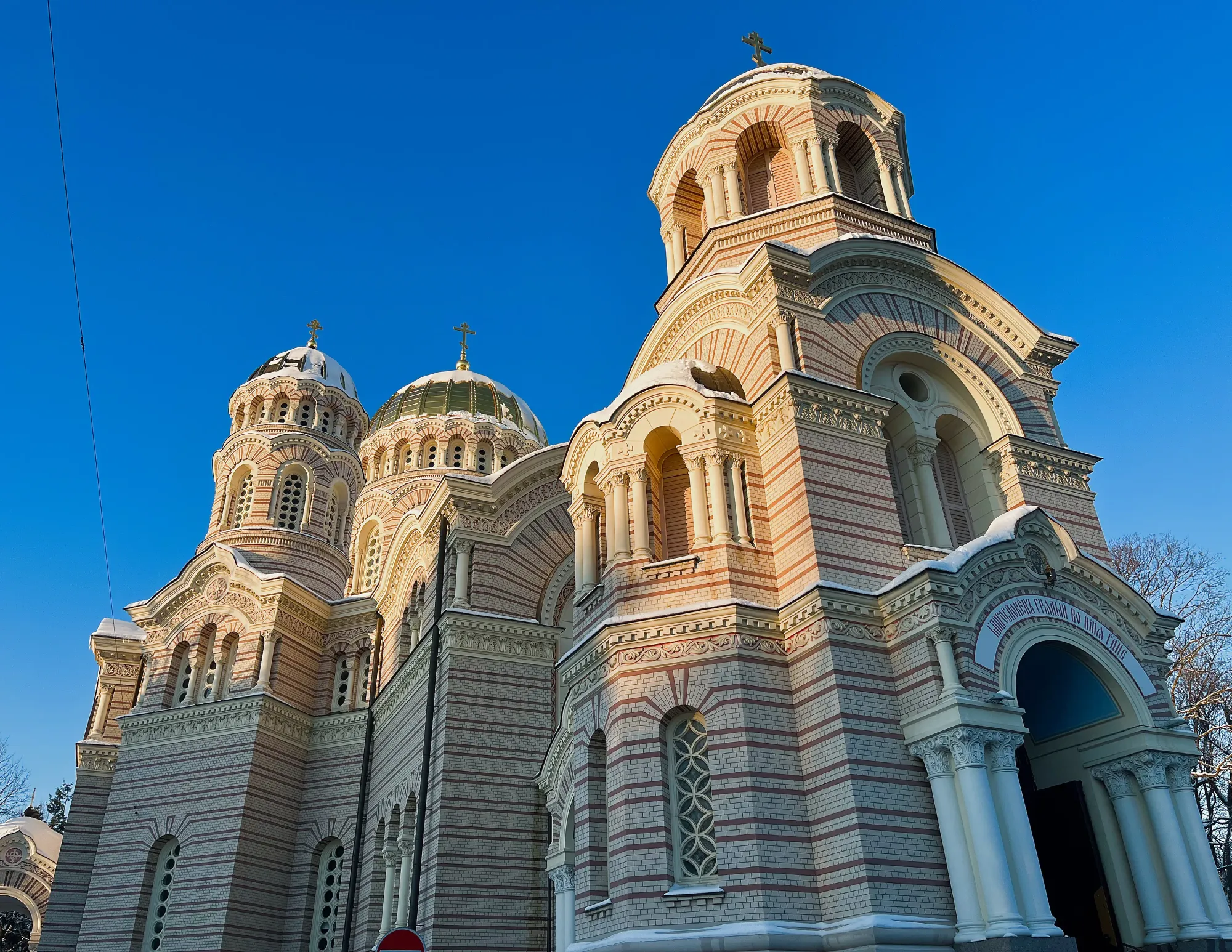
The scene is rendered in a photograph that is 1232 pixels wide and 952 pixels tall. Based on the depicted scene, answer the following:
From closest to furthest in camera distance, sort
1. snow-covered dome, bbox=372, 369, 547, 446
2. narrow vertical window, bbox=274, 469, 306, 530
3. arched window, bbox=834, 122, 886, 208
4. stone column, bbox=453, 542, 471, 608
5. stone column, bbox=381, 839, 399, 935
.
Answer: stone column, bbox=381, 839, 399, 935 → stone column, bbox=453, 542, 471, 608 → arched window, bbox=834, 122, 886, 208 → narrow vertical window, bbox=274, 469, 306, 530 → snow-covered dome, bbox=372, 369, 547, 446

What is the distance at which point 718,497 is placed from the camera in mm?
13891

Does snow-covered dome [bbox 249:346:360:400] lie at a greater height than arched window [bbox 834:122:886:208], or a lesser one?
greater

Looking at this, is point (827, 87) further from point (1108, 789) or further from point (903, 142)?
point (1108, 789)

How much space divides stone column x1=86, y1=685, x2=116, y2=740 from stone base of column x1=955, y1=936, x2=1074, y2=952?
75.3ft

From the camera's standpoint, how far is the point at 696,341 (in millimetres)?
17188

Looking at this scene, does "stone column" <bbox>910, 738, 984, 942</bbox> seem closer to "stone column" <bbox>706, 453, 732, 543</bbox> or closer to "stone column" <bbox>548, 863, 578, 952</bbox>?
"stone column" <bbox>706, 453, 732, 543</bbox>

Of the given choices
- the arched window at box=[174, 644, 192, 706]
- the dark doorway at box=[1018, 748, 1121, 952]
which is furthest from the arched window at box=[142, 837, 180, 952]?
the dark doorway at box=[1018, 748, 1121, 952]

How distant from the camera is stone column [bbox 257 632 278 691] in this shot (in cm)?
2294

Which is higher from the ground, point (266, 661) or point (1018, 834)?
point (266, 661)

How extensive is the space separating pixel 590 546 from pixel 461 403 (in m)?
19.0

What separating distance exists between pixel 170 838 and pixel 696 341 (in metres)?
15.7

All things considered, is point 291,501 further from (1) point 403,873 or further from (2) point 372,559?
(1) point 403,873

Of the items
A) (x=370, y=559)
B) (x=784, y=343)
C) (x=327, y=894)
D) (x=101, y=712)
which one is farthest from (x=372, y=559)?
(x=784, y=343)

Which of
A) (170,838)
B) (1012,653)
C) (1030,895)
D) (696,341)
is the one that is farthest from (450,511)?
(1030,895)
